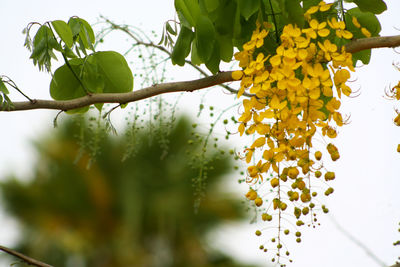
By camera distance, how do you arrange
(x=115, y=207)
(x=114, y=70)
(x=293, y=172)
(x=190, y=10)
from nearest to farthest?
1. (x=293, y=172)
2. (x=190, y=10)
3. (x=114, y=70)
4. (x=115, y=207)

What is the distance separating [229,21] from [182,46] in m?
0.10

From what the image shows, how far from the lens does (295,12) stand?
56cm

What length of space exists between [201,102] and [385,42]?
18.5 inches

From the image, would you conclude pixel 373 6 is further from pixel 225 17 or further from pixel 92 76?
A: pixel 92 76

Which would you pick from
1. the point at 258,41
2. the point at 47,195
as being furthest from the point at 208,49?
the point at 47,195

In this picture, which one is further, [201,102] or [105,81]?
[201,102]

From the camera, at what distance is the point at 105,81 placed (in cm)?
75

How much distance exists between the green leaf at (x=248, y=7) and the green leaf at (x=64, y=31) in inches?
9.3

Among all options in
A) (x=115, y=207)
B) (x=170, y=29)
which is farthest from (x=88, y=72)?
(x=115, y=207)

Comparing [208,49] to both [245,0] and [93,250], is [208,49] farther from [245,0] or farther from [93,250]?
[93,250]

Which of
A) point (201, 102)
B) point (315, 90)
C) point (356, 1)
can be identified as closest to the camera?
point (315, 90)

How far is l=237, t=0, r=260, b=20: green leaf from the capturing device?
0.57 metres

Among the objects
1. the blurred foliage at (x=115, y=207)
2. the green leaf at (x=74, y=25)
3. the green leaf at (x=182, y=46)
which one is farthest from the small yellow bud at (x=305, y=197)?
the blurred foliage at (x=115, y=207)

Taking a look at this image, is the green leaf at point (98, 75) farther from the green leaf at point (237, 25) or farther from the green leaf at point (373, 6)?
the green leaf at point (373, 6)
